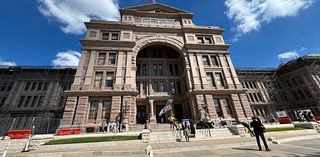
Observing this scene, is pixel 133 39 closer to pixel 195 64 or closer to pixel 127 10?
pixel 127 10

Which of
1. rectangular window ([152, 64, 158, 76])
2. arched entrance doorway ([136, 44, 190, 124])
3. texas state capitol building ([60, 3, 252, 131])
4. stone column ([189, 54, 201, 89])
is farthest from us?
rectangular window ([152, 64, 158, 76])

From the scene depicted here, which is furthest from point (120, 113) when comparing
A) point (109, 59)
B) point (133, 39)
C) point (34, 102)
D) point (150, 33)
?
point (34, 102)

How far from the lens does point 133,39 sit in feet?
86.8

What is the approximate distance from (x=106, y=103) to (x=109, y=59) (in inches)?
305

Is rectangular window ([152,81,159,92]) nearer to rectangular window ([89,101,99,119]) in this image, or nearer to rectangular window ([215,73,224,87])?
rectangular window ([89,101,99,119])

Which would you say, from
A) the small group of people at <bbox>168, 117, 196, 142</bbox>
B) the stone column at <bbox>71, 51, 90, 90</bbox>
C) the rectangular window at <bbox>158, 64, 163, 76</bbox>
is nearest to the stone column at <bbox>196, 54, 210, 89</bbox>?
the rectangular window at <bbox>158, 64, 163, 76</bbox>

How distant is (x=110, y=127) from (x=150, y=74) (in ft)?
42.6

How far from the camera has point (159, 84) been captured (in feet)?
89.2

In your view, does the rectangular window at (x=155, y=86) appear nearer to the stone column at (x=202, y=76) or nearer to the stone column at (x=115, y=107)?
the stone column at (x=115, y=107)

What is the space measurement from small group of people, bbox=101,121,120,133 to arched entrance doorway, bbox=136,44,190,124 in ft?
21.3

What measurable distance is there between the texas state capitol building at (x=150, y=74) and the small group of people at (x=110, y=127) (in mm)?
841

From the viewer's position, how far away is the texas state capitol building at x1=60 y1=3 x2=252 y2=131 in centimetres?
1998

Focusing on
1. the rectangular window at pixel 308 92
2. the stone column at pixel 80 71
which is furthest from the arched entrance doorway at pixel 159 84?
the rectangular window at pixel 308 92

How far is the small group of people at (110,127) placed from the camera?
17578 millimetres
